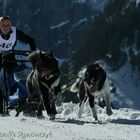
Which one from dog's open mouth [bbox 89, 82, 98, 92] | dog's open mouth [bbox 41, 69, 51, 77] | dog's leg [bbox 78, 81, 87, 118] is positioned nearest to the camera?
dog's open mouth [bbox 41, 69, 51, 77]

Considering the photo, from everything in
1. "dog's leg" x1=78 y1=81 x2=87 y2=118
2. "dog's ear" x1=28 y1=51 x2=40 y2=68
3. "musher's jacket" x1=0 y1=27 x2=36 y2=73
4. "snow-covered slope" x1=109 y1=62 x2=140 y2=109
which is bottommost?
"dog's leg" x1=78 y1=81 x2=87 y2=118

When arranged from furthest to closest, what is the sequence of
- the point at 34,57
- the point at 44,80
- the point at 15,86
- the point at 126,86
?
the point at 126,86, the point at 15,86, the point at 44,80, the point at 34,57

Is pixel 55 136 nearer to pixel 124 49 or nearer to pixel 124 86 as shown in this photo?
pixel 124 86

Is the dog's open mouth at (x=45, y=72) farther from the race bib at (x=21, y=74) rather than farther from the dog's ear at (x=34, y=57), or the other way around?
the race bib at (x=21, y=74)

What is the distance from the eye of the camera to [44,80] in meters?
10.1

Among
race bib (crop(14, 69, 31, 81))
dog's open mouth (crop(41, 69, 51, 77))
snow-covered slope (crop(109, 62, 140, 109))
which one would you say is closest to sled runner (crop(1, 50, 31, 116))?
race bib (crop(14, 69, 31, 81))

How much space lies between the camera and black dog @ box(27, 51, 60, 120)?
386 inches

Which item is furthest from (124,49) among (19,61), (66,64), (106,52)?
(19,61)

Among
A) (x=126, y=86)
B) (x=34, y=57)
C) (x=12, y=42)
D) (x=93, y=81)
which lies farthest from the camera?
(x=126, y=86)

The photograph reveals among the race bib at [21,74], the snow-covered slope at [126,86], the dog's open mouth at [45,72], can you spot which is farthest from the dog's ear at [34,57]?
the snow-covered slope at [126,86]

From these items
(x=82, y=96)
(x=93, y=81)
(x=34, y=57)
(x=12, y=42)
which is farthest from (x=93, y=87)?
(x=34, y=57)

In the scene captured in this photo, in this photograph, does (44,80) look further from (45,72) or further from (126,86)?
(126,86)

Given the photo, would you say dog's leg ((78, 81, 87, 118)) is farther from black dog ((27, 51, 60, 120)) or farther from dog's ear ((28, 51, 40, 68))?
dog's ear ((28, 51, 40, 68))

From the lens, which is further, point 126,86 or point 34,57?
point 126,86
